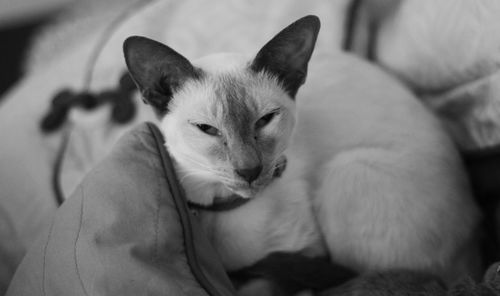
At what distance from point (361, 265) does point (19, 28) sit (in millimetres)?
2202

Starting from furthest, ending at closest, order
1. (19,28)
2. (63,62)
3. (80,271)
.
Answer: (19,28) < (63,62) < (80,271)

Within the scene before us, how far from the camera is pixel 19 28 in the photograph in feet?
8.15

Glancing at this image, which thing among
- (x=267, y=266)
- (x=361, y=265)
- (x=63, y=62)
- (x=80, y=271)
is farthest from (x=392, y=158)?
(x=63, y=62)

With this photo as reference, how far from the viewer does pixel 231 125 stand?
91 centimetres

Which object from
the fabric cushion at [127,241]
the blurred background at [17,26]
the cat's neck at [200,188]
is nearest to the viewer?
the fabric cushion at [127,241]

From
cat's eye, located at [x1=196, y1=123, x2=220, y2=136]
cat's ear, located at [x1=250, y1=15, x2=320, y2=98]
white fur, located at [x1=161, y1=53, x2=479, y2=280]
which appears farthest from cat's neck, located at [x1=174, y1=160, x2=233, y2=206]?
cat's ear, located at [x1=250, y1=15, x2=320, y2=98]

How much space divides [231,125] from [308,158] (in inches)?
12.6

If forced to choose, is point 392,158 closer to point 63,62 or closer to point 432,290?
point 432,290

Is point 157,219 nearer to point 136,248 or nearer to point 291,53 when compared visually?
point 136,248

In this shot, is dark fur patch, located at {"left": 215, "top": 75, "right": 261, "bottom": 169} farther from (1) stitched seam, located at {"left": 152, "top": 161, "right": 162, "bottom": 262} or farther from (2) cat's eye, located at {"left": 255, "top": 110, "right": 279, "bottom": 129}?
(1) stitched seam, located at {"left": 152, "top": 161, "right": 162, "bottom": 262}

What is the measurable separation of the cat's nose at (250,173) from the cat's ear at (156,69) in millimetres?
222

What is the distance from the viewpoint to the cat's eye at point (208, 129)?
939mm

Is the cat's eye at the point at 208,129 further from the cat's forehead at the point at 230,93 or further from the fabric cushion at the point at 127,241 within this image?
the fabric cushion at the point at 127,241

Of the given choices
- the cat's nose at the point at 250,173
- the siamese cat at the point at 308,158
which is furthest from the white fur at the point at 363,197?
the cat's nose at the point at 250,173
